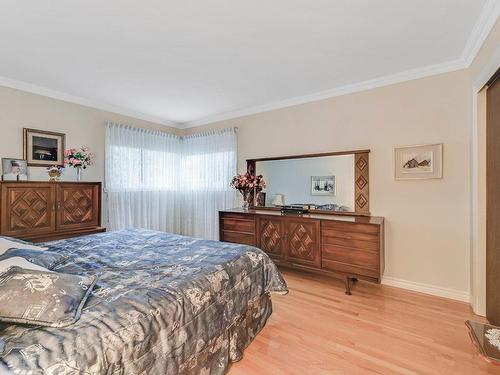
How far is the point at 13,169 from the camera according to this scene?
2941 mm

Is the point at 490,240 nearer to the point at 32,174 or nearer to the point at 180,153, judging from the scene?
the point at 180,153

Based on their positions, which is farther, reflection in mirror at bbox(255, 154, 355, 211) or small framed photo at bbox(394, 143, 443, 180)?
reflection in mirror at bbox(255, 154, 355, 211)

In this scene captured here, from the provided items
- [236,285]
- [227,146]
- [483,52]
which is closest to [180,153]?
[227,146]

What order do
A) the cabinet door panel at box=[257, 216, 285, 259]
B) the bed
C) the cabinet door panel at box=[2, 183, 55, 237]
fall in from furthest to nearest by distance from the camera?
the cabinet door panel at box=[257, 216, 285, 259], the cabinet door panel at box=[2, 183, 55, 237], the bed

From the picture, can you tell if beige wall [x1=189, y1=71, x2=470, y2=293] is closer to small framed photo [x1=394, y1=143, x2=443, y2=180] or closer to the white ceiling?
small framed photo [x1=394, y1=143, x2=443, y2=180]

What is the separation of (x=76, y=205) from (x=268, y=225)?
257 centimetres

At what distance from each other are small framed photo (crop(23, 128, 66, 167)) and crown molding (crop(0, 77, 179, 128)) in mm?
527

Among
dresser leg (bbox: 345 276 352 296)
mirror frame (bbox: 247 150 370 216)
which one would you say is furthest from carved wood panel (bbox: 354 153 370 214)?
dresser leg (bbox: 345 276 352 296)

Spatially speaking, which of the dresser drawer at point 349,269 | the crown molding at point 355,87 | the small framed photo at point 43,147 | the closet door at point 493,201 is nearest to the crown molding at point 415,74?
the crown molding at point 355,87

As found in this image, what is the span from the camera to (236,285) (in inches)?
70.2

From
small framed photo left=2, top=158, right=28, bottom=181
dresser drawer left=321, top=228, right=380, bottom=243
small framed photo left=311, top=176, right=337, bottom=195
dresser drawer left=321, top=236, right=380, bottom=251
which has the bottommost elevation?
dresser drawer left=321, top=236, right=380, bottom=251

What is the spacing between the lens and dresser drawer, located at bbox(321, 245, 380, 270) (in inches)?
105

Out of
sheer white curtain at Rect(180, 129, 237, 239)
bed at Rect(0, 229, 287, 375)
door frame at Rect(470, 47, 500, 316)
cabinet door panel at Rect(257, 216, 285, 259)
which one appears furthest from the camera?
sheer white curtain at Rect(180, 129, 237, 239)

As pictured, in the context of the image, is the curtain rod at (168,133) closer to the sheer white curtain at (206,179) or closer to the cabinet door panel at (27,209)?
the sheer white curtain at (206,179)
